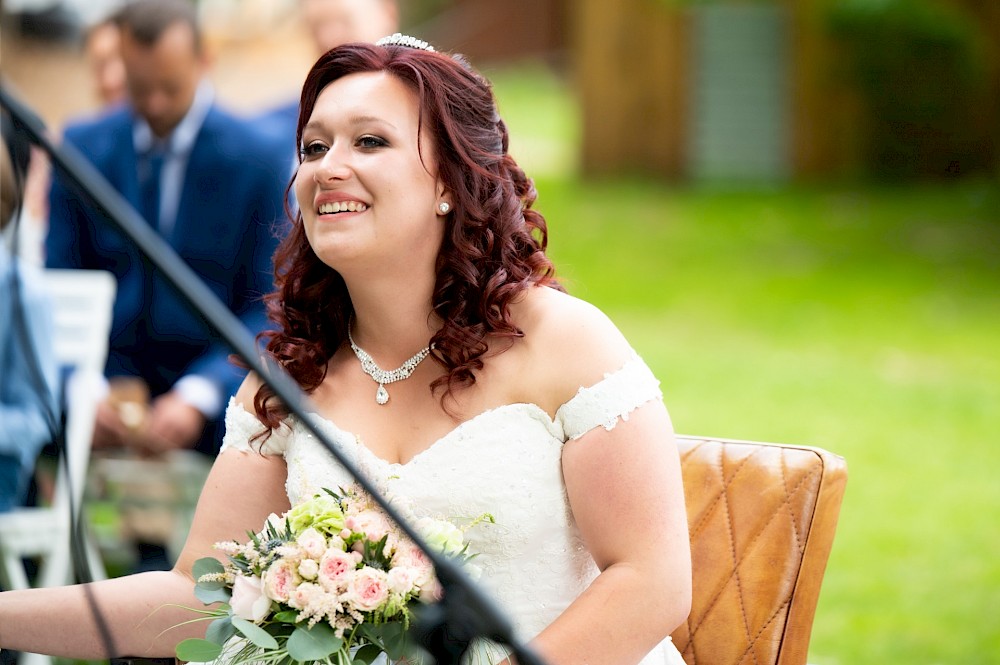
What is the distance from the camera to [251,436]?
237 cm

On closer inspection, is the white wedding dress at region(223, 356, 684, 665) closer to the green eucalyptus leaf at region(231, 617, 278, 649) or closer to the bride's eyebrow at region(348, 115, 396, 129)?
the green eucalyptus leaf at region(231, 617, 278, 649)

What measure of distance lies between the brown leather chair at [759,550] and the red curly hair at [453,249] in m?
0.54

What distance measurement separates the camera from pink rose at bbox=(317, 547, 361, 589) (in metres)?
1.85

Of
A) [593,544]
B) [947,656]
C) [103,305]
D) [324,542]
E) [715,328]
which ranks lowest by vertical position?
[715,328]

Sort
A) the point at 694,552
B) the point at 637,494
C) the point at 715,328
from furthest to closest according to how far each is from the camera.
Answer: the point at 715,328 < the point at 694,552 < the point at 637,494

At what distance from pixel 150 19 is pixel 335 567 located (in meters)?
3.38

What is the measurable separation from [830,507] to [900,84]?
12.2 meters

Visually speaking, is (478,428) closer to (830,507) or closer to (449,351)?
(449,351)

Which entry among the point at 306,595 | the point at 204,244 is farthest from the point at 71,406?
the point at 306,595

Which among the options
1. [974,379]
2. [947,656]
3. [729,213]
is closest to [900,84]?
[729,213]

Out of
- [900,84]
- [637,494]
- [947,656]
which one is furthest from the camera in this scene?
[900,84]

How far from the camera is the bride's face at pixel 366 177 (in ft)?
7.11

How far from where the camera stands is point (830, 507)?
2389mm

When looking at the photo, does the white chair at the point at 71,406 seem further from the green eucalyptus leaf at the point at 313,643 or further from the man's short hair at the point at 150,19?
the green eucalyptus leaf at the point at 313,643
